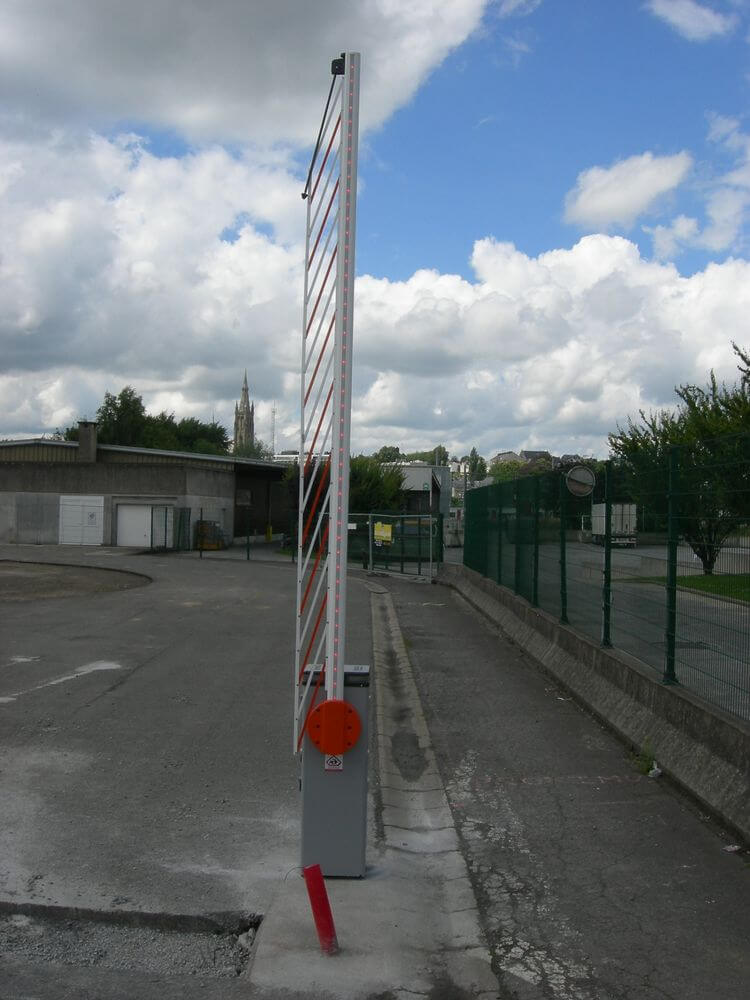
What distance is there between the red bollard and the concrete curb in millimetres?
2658

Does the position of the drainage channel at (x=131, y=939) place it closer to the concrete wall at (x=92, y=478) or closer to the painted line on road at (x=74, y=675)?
the painted line on road at (x=74, y=675)

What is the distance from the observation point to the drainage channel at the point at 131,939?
423 cm

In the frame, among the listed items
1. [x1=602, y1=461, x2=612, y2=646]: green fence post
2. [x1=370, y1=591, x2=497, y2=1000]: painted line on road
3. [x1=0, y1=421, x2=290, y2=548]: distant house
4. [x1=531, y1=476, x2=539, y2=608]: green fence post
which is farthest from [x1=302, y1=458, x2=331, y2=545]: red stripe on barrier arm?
[x1=0, y1=421, x2=290, y2=548]: distant house

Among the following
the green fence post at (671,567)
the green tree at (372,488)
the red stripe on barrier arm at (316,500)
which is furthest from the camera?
the green tree at (372,488)

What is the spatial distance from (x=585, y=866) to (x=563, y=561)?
6.87 metres

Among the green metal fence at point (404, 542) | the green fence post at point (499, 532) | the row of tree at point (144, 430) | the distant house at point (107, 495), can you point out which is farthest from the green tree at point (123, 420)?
the green fence post at point (499, 532)

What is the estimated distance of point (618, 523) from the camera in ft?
31.0

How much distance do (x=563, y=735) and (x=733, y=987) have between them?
4.60 meters

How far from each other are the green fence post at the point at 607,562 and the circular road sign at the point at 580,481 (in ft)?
3.45

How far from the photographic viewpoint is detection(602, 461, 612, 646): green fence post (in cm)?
968

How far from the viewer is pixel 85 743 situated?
26.1 feet

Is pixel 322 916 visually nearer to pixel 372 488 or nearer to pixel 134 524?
pixel 134 524

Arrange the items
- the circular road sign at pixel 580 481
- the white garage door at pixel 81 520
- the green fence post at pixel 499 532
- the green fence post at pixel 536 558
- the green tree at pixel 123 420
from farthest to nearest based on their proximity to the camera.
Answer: the green tree at pixel 123 420, the white garage door at pixel 81 520, the green fence post at pixel 499 532, the green fence post at pixel 536 558, the circular road sign at pixel 580 481

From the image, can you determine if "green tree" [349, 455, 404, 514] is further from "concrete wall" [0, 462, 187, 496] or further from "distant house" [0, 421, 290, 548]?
"concrete wall" [0, 462, 187, 496]
